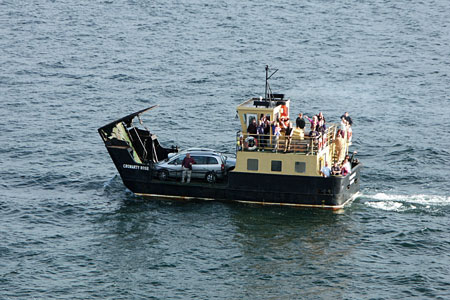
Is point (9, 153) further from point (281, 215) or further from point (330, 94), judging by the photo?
point (330, 94)

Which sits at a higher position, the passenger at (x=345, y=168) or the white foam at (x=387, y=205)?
the passenger at (x=345, y=168)

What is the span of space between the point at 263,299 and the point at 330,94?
130ft

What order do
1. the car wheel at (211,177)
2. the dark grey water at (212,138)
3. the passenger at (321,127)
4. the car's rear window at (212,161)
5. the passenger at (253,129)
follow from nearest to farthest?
the dark grey water at (212,138) < the passenger at (253,129) < the passenger at (321,127) < the car wheel at (211,177) < the car's rear window at (212,161)

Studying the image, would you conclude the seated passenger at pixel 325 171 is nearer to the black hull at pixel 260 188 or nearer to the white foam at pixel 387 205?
the black hull at pixel 260 188

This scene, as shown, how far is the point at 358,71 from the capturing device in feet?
266

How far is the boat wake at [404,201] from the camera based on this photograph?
152 ft

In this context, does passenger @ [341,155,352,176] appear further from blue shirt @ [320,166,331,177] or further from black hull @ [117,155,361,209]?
blue shirt @ [320,166,331,177]

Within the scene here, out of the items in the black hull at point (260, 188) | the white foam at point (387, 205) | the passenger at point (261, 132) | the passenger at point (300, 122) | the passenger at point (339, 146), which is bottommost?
the white foam at point (387, 205)

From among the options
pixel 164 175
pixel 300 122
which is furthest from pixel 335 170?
pixel 164 175

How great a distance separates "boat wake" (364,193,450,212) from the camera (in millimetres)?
46281

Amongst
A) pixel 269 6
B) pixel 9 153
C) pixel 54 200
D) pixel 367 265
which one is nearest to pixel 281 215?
pixel 367 265

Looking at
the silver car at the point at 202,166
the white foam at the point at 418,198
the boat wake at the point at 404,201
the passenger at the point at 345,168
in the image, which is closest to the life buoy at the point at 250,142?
the silver car at the point at 202,166

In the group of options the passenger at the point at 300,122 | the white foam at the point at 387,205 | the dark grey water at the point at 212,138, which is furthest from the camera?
the white foam at the point at 387,205

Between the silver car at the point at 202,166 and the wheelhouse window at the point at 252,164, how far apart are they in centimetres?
184
